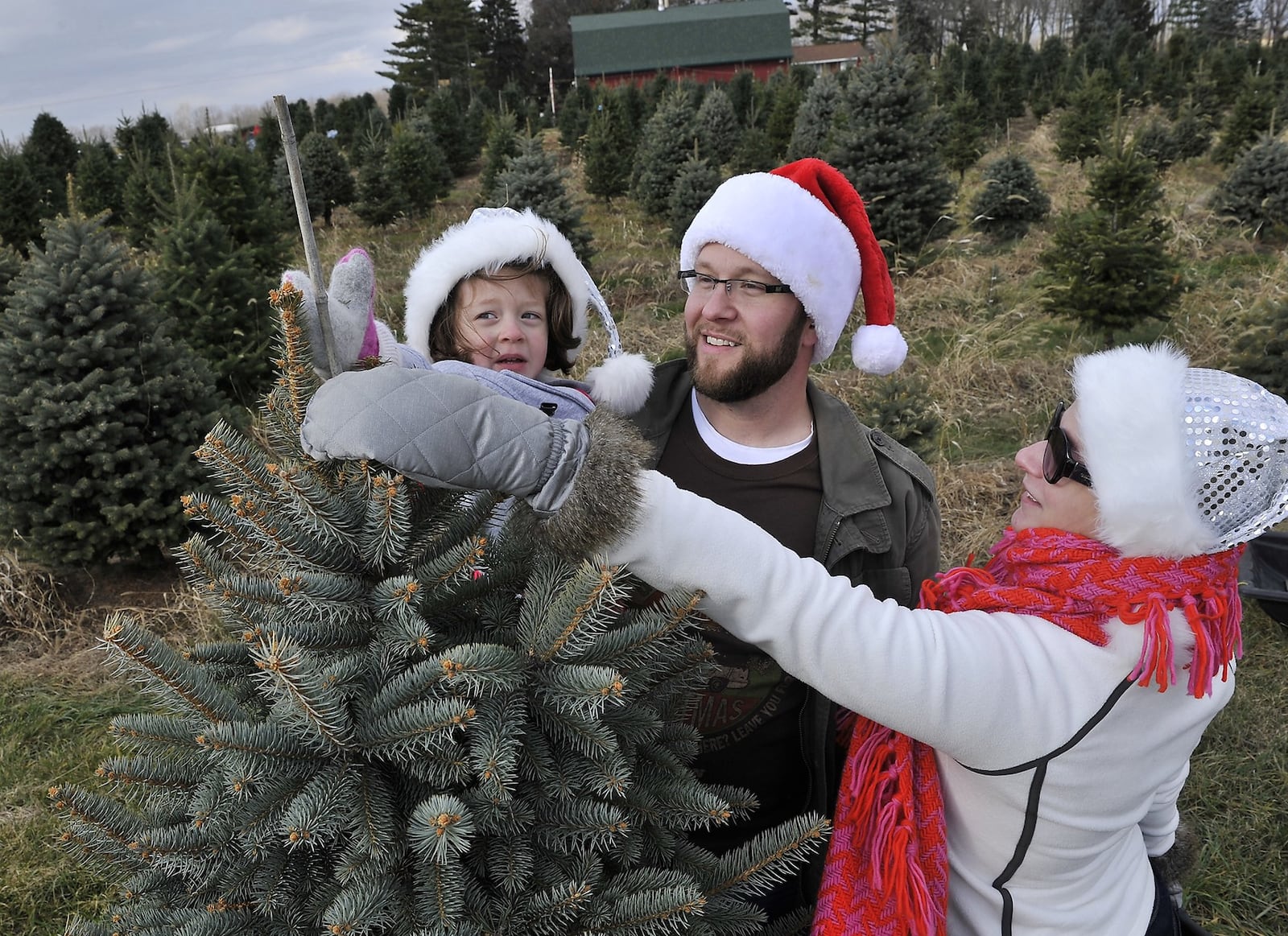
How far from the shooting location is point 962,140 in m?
14.0

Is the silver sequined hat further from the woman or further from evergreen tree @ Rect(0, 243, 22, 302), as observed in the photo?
evergreen tree @ Rect(0, 243, 22, 302)

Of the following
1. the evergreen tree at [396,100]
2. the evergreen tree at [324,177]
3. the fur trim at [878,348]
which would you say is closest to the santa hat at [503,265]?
the fur trim at [878,348]

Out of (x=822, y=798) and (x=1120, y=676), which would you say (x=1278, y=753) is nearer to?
(x=822, y=798)

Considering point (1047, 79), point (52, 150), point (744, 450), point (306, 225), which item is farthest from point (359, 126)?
point (1047, 79)

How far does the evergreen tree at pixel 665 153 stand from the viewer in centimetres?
1120

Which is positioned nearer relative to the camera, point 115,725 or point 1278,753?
point 115,725

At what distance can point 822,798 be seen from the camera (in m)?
2.04

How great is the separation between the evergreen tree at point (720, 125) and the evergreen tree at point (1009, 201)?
478 centimetres

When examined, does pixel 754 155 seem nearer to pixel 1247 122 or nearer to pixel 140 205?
pixel 1247 122

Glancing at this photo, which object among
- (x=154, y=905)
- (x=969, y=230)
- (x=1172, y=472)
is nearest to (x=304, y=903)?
(x=154, y=905)

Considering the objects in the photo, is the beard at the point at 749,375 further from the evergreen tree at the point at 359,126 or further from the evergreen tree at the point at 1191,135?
the evergreen tree at the point at 1191,135

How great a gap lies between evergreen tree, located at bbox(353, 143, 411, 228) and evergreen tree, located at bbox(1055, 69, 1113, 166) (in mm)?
10325

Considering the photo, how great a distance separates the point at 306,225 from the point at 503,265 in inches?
54.1

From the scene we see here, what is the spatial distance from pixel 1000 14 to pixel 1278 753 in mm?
46855
